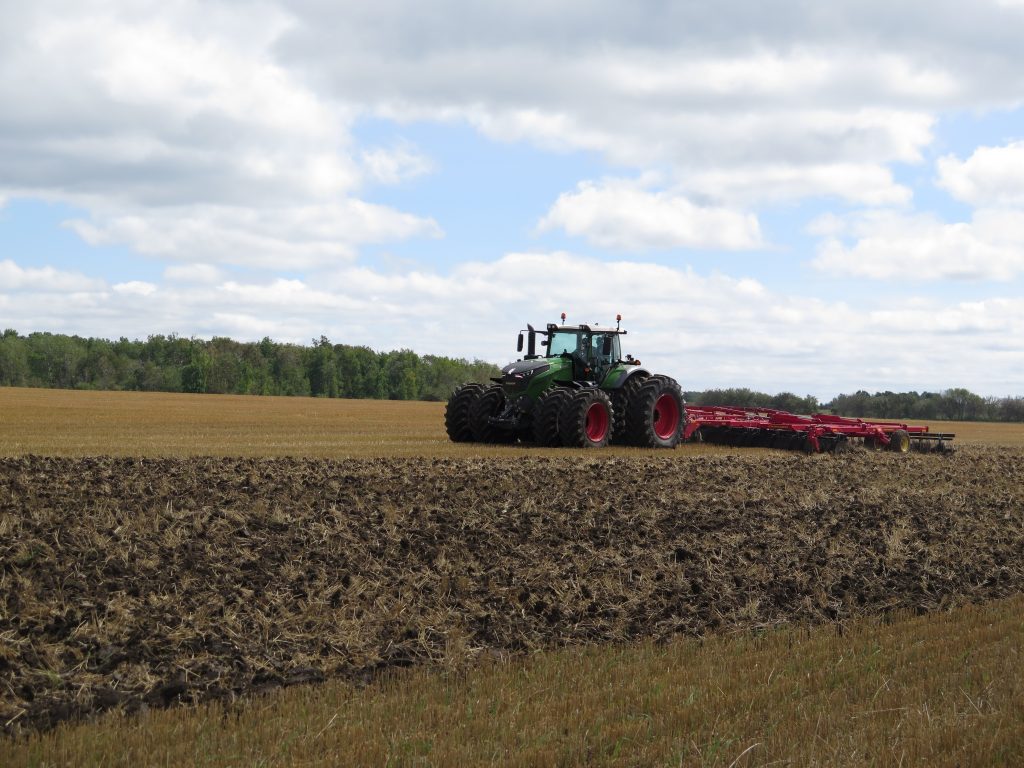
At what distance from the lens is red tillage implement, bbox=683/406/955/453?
20.9m

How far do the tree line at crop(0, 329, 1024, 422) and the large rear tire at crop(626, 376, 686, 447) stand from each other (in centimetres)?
5376

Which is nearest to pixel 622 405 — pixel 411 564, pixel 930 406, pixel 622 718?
pixel 411 564

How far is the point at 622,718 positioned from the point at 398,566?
336 cm

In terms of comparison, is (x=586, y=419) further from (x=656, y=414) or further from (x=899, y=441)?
(x=899, y=441)

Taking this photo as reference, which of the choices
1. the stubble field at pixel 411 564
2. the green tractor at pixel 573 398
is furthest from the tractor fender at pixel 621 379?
the stubble field at pixel 411 564

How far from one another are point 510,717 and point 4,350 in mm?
87980

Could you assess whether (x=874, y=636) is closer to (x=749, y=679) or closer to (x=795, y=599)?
(x=795, y=599)

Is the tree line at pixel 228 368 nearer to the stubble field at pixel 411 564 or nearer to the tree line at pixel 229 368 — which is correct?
the tree line at pixel 229 368

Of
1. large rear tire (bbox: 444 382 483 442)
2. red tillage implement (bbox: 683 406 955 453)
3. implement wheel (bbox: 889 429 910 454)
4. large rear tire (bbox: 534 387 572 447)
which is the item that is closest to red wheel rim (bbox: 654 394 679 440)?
red tillage implement (bbox: 683 406 955 453)

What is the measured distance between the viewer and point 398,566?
27.4 ft

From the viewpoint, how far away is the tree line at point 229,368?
82.2m

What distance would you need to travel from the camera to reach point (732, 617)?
25.4ft

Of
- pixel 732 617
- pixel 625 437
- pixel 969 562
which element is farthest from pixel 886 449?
pixel 732 617

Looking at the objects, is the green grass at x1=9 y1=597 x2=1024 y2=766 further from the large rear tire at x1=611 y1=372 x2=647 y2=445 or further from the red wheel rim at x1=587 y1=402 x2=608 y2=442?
the large rear tire at x1=611 y1=372 x2=647 y2=445
